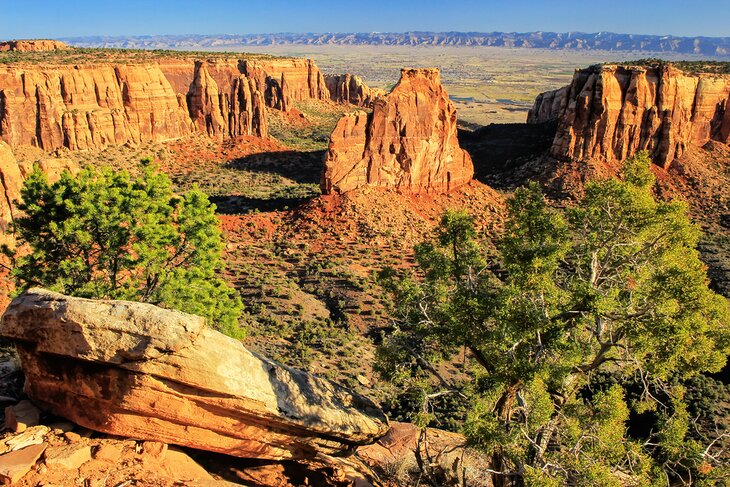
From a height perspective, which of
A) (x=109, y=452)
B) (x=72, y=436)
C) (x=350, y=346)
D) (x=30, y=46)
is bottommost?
(x=350, y=346)

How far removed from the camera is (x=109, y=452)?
1091 cm

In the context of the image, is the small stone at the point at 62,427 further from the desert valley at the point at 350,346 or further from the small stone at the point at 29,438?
the small stone at the point at 29,438

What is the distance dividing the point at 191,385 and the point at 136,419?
1.58 meters

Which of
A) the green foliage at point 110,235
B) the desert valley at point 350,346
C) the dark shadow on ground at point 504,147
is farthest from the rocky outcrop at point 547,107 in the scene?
the green foliage at point 110,235

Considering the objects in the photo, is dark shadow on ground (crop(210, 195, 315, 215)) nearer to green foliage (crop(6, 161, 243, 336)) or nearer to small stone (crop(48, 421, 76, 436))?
green foliage (crop(6, 161, 243, 336))

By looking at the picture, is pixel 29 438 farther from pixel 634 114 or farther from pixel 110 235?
pixel 634 114

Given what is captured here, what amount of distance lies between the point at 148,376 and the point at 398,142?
39.7 m

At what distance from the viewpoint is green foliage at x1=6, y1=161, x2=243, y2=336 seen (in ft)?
59.0

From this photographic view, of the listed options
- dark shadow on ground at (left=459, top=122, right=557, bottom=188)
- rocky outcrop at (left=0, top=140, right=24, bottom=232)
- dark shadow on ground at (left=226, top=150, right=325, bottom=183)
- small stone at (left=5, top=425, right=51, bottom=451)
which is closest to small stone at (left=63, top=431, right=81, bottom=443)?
small stone at (left=5, top=425, right=51, bottom=451)

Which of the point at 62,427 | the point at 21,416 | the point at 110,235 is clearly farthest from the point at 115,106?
the point at 62,427

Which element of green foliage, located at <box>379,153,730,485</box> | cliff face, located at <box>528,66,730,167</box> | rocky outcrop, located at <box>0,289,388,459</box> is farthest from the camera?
cliff face, located at <box>528,66,730,167</box>

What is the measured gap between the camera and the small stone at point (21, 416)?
1088 cm

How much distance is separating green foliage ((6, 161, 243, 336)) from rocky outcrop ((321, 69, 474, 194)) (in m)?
27.3

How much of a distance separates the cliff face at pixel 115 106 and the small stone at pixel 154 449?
66.6 m
